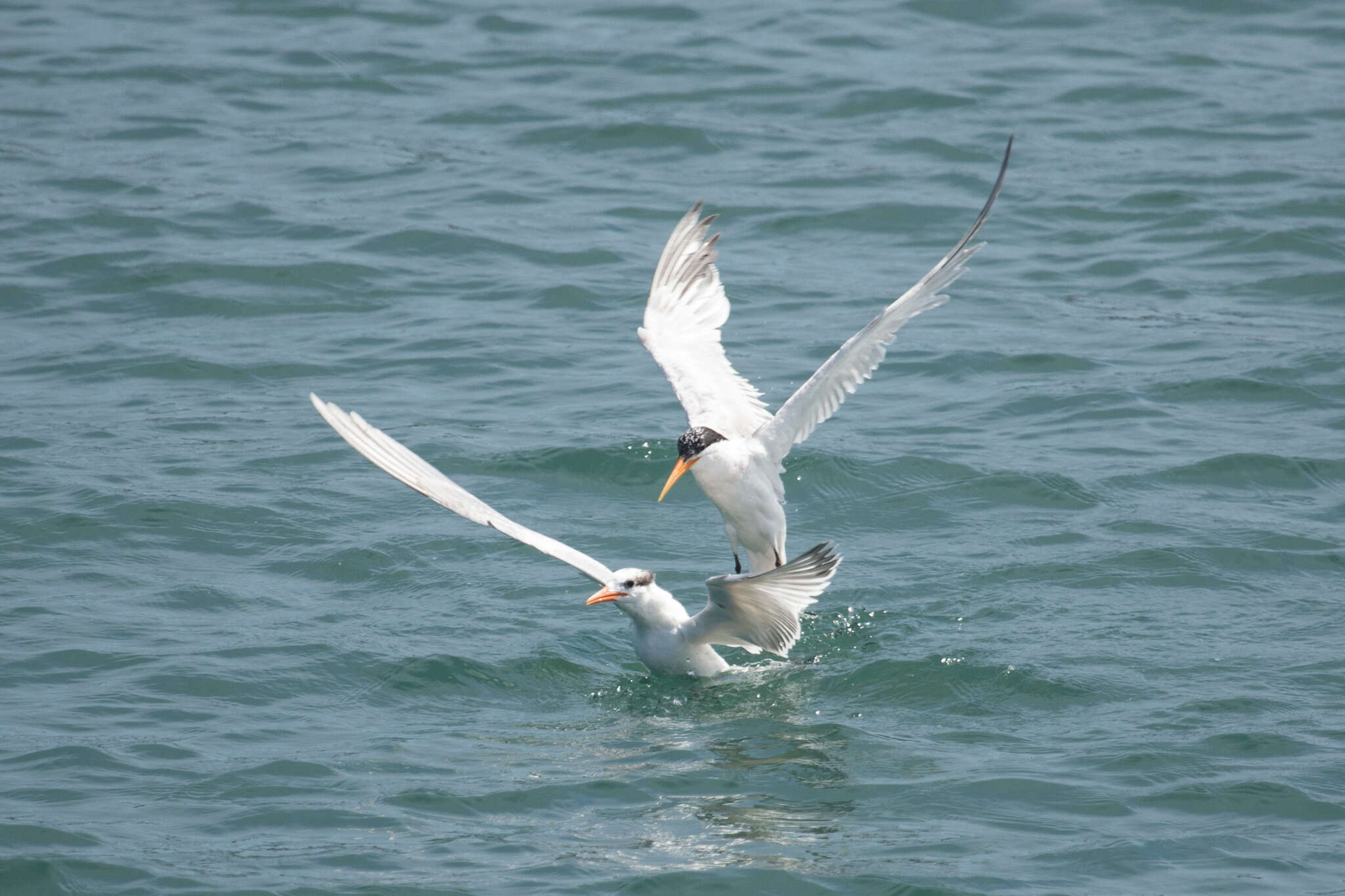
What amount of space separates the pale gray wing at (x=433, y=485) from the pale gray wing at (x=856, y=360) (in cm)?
140

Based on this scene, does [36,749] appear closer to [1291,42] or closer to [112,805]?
[112,805]

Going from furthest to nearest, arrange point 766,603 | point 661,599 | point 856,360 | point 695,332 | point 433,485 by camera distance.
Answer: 1. point 695,332
2. point 856,360
3. point 661,599
4. point 433,485
5. point 766,603

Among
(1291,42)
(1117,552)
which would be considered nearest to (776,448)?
(1117,552)

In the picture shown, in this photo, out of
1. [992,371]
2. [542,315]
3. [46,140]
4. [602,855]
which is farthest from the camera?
[46,140]

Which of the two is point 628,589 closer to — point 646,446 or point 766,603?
point 766,603

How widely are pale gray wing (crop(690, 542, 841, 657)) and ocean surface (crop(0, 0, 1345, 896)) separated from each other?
1.28ft

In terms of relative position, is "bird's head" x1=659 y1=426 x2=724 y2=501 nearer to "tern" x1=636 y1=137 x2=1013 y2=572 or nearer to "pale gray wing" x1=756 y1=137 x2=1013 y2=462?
"tern" x1=636 y1=137 x2=1013 y2=572

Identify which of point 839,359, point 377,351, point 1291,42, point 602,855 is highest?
point 1291,42

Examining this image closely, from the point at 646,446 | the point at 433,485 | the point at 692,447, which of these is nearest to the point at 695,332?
the point at 646,446

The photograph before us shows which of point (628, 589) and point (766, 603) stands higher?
point (766, 603)

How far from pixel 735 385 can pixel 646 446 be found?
1.42 meters

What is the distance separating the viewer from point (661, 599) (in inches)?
342

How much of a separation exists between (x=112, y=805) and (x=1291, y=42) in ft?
57.7

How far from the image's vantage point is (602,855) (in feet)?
22.4
